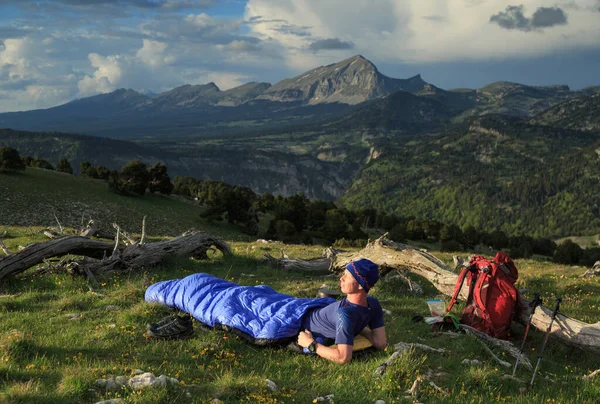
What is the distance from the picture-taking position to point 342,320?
26.0 feet

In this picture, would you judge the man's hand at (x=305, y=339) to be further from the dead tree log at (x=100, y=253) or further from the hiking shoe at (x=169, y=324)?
the dead tree log at (x=100, y=253)

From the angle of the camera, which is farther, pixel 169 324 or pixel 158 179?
pixel 158 179

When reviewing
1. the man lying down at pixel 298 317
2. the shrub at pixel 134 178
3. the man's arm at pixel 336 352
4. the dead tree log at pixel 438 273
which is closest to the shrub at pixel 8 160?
the shrub at pixel 134 178

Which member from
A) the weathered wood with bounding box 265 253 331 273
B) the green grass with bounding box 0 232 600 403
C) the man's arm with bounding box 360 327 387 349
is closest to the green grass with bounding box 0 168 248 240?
the weathered wood with bounding box 265 253 331 273

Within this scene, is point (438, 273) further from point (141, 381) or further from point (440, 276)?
point (141, 381)

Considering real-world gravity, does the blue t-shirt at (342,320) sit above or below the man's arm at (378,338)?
above

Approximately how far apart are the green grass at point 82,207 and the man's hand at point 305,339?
47.0 metres

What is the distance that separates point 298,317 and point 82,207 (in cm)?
6019

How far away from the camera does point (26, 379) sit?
622 cm

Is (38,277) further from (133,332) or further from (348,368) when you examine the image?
(348,368)

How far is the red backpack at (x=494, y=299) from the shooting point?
10.1 metres

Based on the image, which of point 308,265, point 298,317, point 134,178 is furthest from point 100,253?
point 134,178

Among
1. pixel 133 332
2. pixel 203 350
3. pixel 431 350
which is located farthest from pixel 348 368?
pixel 133 332

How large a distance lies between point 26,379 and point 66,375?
568 mm
